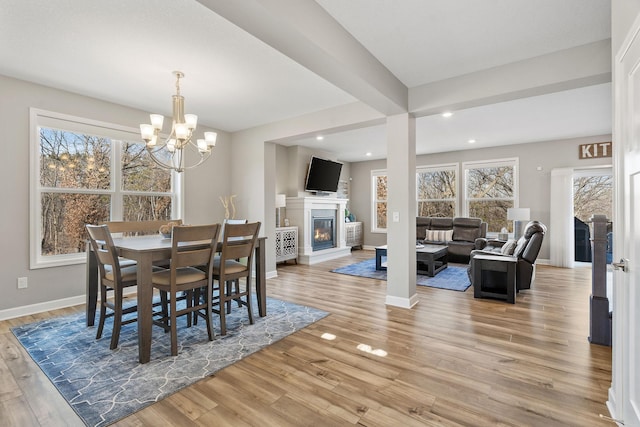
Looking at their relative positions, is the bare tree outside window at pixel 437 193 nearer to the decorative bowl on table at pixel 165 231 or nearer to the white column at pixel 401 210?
the white column at pixel 401 210

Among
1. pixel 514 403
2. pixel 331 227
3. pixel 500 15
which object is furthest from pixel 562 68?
pixel 331 227

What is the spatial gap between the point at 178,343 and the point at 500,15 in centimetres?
359

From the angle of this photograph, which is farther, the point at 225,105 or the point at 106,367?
the point at 225,105

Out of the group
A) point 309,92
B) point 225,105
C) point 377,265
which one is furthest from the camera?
point 377,265

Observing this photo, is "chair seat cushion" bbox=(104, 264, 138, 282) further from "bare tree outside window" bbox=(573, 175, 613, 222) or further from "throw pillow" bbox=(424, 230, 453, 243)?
"bare tree outside window" bbox=(573, 175, 613, 222)

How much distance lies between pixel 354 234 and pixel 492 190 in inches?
137

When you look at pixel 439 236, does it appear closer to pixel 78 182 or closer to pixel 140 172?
pixel 140 172

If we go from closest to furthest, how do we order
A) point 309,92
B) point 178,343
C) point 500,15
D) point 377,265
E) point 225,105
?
point 500,15 < point 178,343 < point 309,92 < point 225,105 < point 377,265

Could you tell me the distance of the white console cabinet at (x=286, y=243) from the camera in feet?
20.1

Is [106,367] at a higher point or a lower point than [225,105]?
lower

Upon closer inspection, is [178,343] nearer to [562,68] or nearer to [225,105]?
[225,105]

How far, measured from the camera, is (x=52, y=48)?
2.72 m

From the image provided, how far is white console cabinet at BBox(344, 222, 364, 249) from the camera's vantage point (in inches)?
325

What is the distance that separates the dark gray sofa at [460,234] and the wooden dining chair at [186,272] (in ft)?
17.1
